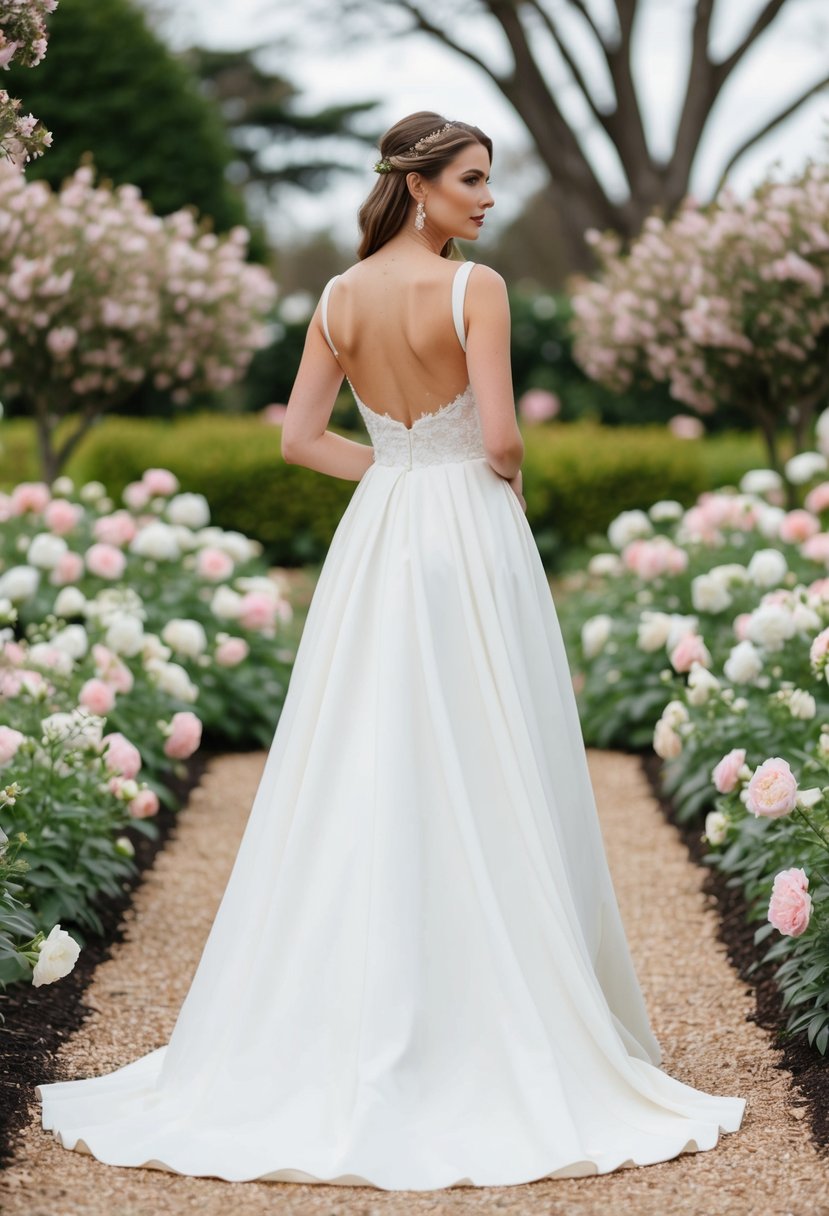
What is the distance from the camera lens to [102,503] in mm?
7809

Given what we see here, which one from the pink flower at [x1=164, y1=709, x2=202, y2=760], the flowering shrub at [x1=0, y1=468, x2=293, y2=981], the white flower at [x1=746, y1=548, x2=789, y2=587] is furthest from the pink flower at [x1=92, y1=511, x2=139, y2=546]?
the white flower at [x1=746, y1=548, x2=789, y2=587]

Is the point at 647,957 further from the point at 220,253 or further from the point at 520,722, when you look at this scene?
the point at 220,253

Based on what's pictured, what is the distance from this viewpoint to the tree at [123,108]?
15.7 metres

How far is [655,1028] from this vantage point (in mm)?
4027

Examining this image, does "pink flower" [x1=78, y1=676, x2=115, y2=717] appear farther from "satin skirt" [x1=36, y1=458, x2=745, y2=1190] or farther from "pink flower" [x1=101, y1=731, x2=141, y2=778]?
"satin skirt" [x1=36, y1=458, x2=745, y2=1190]

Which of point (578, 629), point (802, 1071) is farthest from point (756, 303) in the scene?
point (802, 1071)

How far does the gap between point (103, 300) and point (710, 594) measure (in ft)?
12.4

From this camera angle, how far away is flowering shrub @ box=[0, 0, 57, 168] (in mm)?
2969

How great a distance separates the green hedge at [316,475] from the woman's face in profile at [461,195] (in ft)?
26.6

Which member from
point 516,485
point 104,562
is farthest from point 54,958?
point 104,562

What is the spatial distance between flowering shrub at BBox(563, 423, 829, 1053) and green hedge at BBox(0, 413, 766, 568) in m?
2.68

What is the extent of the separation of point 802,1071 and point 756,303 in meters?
5.06

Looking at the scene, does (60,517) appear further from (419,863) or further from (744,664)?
(419,863)

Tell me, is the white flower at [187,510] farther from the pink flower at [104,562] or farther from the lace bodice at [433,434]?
the lace bodice at [433,434]
